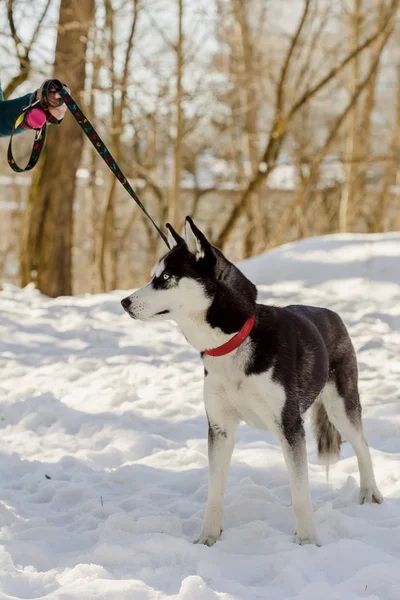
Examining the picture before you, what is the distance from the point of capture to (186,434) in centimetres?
505

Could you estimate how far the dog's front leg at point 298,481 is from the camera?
3221 mm

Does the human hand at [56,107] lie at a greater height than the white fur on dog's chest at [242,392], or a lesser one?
greater

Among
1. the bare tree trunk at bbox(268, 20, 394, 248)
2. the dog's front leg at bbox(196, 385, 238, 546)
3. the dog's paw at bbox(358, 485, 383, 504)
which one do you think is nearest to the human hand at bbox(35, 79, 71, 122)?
the dog's front leg at bbox(196, 385, 238, 546)

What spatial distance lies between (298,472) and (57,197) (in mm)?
8020

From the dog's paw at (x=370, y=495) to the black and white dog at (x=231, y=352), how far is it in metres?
0.62

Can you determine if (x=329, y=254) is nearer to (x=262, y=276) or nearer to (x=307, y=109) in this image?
(x=262, y=276)

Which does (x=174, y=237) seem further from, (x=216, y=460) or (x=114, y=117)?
(x=114, y=117)

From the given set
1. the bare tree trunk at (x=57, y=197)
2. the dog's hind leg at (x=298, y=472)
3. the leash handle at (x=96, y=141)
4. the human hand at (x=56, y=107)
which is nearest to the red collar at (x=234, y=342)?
the dog's hind leg at (x=298, y=472)

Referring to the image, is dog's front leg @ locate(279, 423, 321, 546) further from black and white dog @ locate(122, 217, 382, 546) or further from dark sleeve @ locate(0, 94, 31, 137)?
dark sleeve @ locate(0, 94, 31, 137)

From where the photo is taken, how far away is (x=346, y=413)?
12.7ft

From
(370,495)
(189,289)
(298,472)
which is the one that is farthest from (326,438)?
(189,289)

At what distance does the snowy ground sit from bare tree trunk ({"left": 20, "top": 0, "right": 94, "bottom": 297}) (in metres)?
2.19

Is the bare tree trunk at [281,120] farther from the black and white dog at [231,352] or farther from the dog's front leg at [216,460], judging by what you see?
the dog's front leg at [216,460]

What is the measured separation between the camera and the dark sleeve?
3779 millimetres
